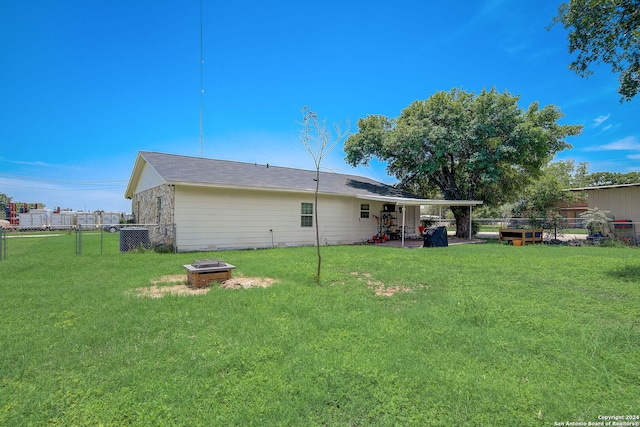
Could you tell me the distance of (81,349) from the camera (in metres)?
3.06

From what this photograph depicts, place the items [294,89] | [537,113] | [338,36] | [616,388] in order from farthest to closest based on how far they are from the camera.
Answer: [537,113] < [294,89] < [338,36] < [616,388]

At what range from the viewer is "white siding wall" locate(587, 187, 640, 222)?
47.3 ft

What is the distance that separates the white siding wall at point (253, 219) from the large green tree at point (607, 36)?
9838 millimetres

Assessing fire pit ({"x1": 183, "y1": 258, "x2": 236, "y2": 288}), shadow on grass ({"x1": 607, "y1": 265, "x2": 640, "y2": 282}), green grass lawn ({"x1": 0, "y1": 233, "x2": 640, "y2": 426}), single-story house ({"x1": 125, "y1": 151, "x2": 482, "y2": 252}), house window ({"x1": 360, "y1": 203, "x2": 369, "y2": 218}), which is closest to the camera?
green grass lawn ({"x1": 0, "y1": 233, "x2": 640, "y2": 426})

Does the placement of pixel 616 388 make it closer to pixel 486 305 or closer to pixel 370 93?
pixel 486 305

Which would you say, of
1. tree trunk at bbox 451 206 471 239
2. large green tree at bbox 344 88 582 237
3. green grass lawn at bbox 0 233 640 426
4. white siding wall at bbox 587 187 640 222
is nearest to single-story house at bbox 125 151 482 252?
large green tree at bbox 344 88 582 237

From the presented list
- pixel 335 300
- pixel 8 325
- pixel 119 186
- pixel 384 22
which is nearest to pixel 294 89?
pixel 384 22

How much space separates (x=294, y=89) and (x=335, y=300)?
1194 centimetres

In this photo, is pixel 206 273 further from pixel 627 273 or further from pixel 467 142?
pixel 467 142

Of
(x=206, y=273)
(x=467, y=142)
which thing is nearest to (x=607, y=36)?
(x=467, y=142)

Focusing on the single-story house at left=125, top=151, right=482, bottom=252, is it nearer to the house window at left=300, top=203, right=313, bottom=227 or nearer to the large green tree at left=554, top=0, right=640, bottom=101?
the house window at left=300, top=203, right=313, bottom=227

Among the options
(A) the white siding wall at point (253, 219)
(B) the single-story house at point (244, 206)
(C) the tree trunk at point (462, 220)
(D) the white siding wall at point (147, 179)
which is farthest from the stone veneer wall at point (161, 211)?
(C) the tree trunk at point (462, 220)

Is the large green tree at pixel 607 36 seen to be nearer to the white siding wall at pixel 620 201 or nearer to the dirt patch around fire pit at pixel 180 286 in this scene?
the dirt patch around fire pit at pixel 180 286

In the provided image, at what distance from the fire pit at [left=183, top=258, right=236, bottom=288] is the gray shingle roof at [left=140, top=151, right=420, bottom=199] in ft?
18.7
